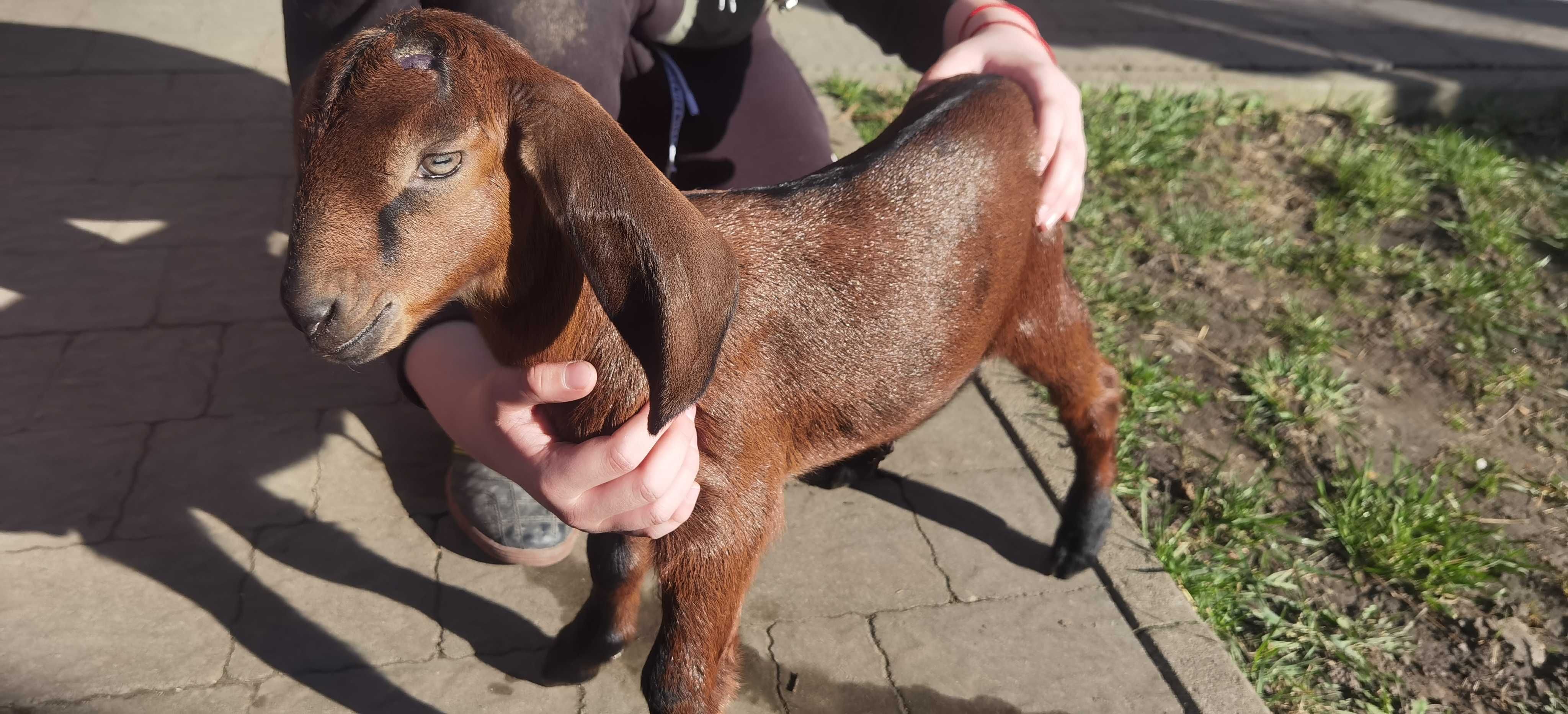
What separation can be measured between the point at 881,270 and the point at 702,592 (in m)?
0.74

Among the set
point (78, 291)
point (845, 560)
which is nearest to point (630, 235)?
point (845, 560)

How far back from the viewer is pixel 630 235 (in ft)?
4.67

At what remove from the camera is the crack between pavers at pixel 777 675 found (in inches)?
103

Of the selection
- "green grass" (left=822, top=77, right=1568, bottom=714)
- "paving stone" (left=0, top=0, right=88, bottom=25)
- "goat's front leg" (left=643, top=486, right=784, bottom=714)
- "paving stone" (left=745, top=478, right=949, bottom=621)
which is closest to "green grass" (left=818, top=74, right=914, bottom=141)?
"green grass" (left=822, top=77, right=1568, bottom=714)

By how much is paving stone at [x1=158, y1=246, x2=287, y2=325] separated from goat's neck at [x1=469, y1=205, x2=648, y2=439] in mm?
2186

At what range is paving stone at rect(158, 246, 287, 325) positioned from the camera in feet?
12.2

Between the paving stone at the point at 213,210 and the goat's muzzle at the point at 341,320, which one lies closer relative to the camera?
the goat's muzzle at the point at 341,320

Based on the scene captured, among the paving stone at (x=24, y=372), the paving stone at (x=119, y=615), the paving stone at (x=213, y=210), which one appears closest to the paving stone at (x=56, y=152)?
the paving stone at (x=213, y=210)

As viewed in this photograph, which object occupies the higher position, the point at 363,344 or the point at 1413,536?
the point at 363,344

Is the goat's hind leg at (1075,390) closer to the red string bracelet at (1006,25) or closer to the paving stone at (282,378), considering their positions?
the red string bracelet at (1006,25)

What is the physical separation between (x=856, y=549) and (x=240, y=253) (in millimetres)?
2676

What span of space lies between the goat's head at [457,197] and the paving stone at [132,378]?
88.3 inches

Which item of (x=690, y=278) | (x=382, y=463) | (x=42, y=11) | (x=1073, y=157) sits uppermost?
(x=690, y=278)

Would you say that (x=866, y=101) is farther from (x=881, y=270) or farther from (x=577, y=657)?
→ (x=577, y=657)
